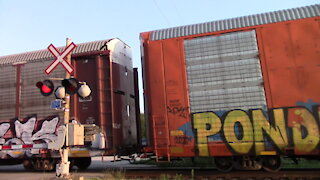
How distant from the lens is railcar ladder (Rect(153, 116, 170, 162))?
28.5 feet

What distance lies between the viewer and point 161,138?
8.74 meters

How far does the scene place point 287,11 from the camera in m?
8.62

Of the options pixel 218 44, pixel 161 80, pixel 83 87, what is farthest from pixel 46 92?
pixel 218 44

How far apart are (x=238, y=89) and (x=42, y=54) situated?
29.2 feet

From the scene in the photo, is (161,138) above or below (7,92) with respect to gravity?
below

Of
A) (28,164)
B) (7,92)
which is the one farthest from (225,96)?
(7,92)

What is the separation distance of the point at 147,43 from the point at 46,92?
14.3ft

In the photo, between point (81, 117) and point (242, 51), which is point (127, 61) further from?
point (242, 51)

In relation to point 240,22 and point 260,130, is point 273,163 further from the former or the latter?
point 240,22

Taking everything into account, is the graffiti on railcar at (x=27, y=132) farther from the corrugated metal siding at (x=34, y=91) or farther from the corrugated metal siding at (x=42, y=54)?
the corrugated metal siding at (x=42, y=54)

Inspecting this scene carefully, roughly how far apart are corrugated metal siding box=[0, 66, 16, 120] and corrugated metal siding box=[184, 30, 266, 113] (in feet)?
26.3

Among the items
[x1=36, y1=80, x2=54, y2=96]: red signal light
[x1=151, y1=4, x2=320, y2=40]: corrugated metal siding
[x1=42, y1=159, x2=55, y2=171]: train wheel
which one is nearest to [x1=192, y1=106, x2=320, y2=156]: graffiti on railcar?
[x1=151, y1=4, x2=320, y2=40]: corrugated metal siding

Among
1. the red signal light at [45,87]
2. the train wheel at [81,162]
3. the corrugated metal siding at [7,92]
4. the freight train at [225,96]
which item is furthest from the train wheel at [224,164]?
the corrugated metal siding at [7,92]

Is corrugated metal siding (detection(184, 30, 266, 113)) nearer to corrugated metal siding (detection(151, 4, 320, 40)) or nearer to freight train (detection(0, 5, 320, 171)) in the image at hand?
freight train (detection(0, 5, 320, 171))
